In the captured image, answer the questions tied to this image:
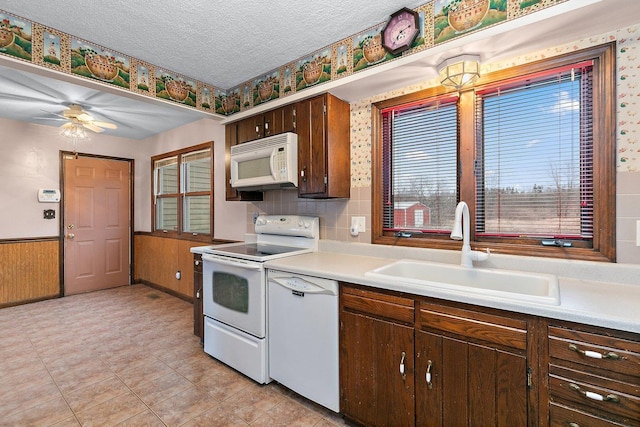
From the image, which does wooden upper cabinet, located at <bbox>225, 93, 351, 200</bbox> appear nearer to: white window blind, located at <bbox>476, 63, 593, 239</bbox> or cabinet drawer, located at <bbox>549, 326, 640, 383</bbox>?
white window blind, located at <bbox>476, 63, 593, 239</bbox>

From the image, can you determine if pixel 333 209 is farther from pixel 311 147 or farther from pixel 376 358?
pixel 376 358

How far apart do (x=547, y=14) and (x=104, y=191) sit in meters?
5.53

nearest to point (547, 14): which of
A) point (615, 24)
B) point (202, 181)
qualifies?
Result: point (615, 24)

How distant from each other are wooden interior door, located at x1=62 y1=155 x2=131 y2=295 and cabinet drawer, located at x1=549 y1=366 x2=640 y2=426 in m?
5.49

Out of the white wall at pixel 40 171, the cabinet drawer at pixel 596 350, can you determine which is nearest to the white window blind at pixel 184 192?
the white wall at pixel 40 171

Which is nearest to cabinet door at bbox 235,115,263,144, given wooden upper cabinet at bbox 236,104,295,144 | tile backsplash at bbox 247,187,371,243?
wooden upper cabinet at bbox 236,104,295,144

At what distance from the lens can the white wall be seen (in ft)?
11.8

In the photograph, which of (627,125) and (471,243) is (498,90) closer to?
(627,125)

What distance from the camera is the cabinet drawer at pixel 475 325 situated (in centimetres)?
121

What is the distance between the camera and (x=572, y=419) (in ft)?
3.64

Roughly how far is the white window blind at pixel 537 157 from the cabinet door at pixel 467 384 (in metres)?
0.81

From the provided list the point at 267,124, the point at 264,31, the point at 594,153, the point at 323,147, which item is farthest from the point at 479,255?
the point at 264,31

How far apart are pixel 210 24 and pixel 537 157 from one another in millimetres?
2224

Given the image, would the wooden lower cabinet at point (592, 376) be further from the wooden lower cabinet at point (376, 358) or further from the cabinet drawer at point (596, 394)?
the wooden lower cabinet at point (376, 358)
